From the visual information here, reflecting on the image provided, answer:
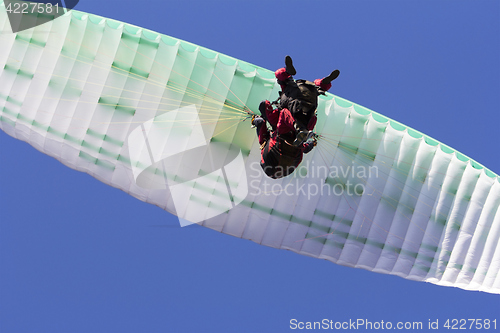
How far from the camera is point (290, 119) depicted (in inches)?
352

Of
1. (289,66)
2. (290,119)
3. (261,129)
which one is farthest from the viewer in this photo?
(261,129)

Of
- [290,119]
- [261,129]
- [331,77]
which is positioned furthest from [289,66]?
[261,129]

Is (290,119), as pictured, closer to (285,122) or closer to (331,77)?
(285,122)

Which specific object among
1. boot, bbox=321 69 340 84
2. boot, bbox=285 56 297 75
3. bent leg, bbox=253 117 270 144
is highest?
boot, bbox=321 69 340 84

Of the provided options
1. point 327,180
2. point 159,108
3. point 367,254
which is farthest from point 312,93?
point 367,254

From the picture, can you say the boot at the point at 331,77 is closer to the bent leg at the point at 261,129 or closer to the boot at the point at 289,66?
the boot at the point at 289,66

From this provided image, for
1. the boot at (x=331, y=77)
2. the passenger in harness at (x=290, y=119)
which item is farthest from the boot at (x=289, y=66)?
the boot at (x=331, y=77)

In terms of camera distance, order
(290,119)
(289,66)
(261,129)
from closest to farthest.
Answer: (289,66), (290,119), (261,129)

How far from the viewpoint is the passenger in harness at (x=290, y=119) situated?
8969 mm

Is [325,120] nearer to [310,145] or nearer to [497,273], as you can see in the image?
[310,145]

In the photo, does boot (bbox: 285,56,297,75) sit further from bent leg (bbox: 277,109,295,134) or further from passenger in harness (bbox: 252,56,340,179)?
bent leg (bbox: 277,109,295,134)

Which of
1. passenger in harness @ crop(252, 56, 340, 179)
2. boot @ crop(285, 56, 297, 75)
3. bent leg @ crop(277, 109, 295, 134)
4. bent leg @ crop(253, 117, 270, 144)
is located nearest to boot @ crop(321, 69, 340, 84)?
passenger in harness @ crop(252, 56, 340, 179)

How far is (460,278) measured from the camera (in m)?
11.7

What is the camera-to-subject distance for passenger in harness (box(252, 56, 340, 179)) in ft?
29.4
